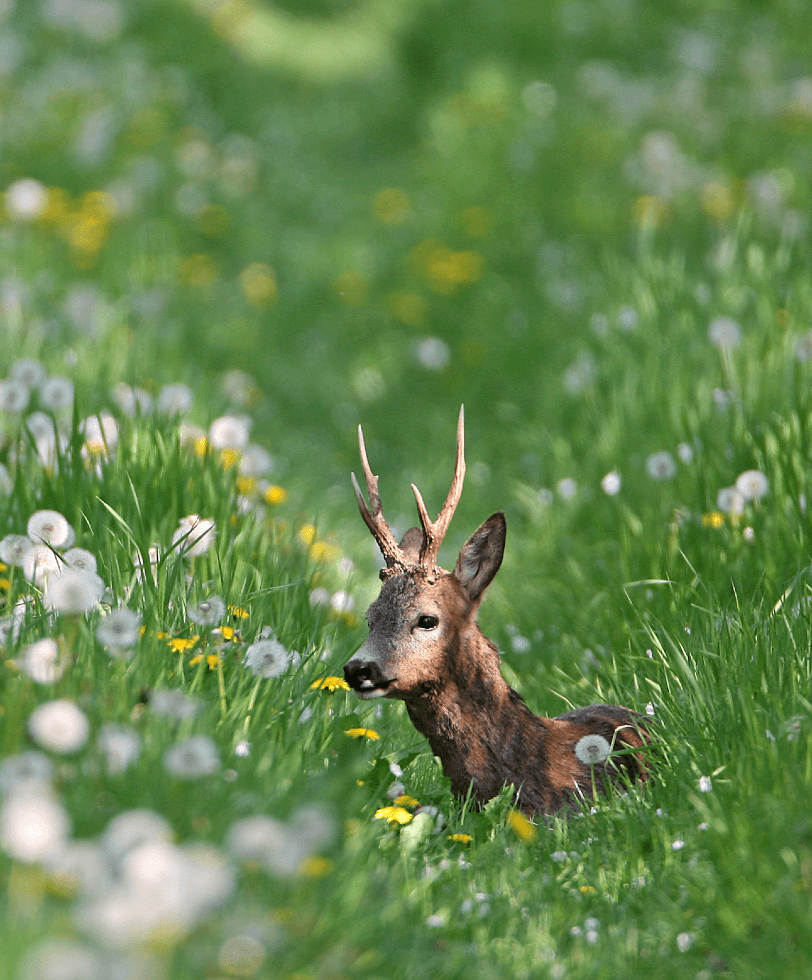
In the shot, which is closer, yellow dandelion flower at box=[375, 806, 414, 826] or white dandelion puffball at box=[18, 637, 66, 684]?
white dandelion puffball at box=[18, 637, 66, 684]

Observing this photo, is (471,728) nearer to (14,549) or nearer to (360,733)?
(360,733)

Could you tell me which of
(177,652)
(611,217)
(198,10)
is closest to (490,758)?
(177,652)

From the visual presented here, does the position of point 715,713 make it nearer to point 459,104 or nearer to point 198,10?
point 459,104

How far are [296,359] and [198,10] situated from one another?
21.1ft

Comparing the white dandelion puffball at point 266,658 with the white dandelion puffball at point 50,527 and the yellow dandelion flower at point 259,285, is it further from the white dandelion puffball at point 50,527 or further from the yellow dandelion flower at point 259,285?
the yellow dandelion flower at point 259,285

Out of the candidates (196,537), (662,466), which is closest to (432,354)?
(662,466)

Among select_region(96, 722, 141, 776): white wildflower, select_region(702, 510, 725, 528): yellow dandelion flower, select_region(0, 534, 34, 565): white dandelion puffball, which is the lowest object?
select_region(702, 510, 725, 528): yellow dandelion flower

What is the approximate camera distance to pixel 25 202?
29.4ft

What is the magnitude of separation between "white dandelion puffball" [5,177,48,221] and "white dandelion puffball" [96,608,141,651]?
6.72 metres

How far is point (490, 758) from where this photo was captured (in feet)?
11.8

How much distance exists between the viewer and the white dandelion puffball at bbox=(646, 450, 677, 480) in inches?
205

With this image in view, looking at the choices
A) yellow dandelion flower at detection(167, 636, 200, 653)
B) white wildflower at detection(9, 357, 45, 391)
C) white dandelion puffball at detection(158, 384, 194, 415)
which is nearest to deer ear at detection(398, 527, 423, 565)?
yellow dandelion flower at detection(167, 636, 200, 653)

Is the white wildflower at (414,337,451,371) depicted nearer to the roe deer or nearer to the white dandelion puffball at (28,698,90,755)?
the roe deer

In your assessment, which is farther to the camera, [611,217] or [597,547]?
[611,217]
